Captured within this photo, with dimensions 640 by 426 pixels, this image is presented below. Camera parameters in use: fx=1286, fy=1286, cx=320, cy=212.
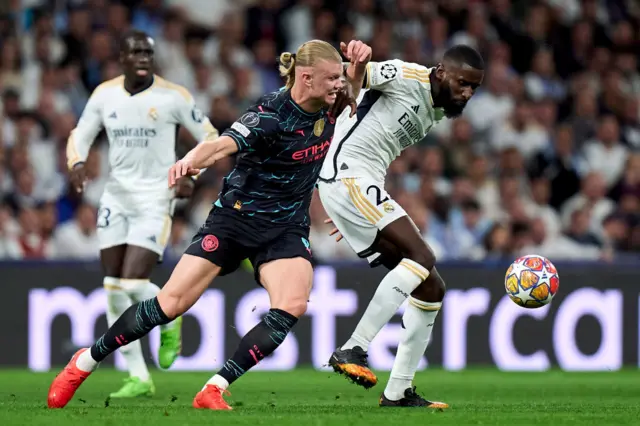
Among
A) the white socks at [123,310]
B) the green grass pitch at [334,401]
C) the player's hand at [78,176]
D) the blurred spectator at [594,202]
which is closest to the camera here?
the green grass pitch at [334,401]

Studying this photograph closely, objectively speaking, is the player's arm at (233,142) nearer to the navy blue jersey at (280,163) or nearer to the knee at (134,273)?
the navy blue jersey at (280,163)

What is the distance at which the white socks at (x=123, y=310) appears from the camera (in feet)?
34.0

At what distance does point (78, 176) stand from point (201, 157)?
127 inches

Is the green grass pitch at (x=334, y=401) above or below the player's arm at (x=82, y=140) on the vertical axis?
below

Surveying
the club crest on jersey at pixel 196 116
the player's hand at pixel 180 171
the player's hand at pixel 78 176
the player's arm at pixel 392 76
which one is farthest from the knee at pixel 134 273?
the player's hand at pixel 180 171

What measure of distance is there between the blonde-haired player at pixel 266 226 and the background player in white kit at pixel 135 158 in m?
2.46

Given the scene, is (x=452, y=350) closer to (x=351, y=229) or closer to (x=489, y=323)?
(x=489, y=323)

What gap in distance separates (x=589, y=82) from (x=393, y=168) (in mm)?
3997

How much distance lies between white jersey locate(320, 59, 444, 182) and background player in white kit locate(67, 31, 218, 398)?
5.96 feet

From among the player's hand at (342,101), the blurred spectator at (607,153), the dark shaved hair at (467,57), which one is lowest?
the player's hand at (342,101)

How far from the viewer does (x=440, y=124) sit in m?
16.8

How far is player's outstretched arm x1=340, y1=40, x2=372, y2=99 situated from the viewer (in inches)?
330

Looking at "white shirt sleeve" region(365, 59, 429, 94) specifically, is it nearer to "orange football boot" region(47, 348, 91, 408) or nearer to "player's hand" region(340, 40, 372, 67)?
"player's hand" region(340, 40, 372, 67)

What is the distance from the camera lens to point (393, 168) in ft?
50.8
